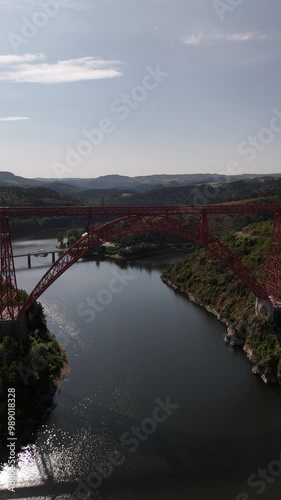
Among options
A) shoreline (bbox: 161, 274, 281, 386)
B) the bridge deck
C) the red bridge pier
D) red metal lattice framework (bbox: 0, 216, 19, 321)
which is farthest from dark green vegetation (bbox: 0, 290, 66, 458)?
shoreline (bbox: 161, 274, 281, 386)

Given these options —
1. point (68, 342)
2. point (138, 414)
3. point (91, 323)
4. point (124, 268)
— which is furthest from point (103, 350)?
point (124, 268)

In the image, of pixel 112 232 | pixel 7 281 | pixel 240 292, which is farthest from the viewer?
pixel 240 292

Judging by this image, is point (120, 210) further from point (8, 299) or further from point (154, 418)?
point (154, 418)

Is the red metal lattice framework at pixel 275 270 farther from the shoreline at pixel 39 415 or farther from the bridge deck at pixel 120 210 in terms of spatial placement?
the shoreline at pixel 39 415

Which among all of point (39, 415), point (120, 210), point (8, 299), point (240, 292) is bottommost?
point (39, 415)

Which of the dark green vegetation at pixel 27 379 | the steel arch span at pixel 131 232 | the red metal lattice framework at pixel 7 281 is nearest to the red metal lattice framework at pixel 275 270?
the steel arch span at pixel 131 232

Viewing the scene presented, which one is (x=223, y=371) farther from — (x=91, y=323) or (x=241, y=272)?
(x=91, y=323)

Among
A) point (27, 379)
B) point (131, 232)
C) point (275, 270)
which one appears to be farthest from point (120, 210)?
point (275, 270)
